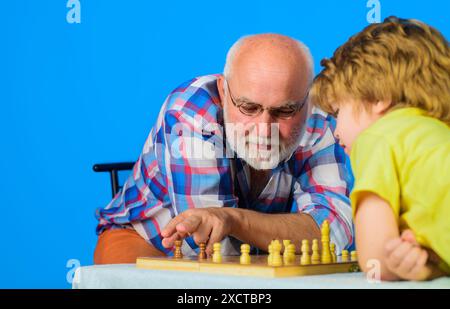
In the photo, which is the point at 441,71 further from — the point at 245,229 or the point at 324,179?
the point at 324,179

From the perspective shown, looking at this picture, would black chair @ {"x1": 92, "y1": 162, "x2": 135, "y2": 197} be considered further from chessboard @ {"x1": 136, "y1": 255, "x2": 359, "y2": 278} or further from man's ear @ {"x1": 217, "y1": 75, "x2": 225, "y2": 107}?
chessboard @ {"x1": 136, "y1": 255, "x2": 359, "y2": 278}

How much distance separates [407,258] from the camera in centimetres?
125

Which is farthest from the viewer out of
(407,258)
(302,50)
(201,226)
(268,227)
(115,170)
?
(115,170)

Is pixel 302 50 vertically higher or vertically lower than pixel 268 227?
higher

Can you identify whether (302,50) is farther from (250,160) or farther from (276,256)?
(276,256)

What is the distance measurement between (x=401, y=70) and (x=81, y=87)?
2533 millimetres

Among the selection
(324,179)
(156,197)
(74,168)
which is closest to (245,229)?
(324,179)

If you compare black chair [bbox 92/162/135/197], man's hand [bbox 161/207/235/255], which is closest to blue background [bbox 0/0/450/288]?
black chair [bbox 92/162/135/197]

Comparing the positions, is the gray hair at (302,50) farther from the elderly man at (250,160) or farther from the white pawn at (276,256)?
the white pawn at (276,256)

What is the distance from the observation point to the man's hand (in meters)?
1.66

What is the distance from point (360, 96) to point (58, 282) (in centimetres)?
260

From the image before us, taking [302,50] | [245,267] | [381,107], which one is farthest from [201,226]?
[302,50]

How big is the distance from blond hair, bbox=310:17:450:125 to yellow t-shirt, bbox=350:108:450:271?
95 millimetres

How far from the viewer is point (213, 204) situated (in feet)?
6.91
